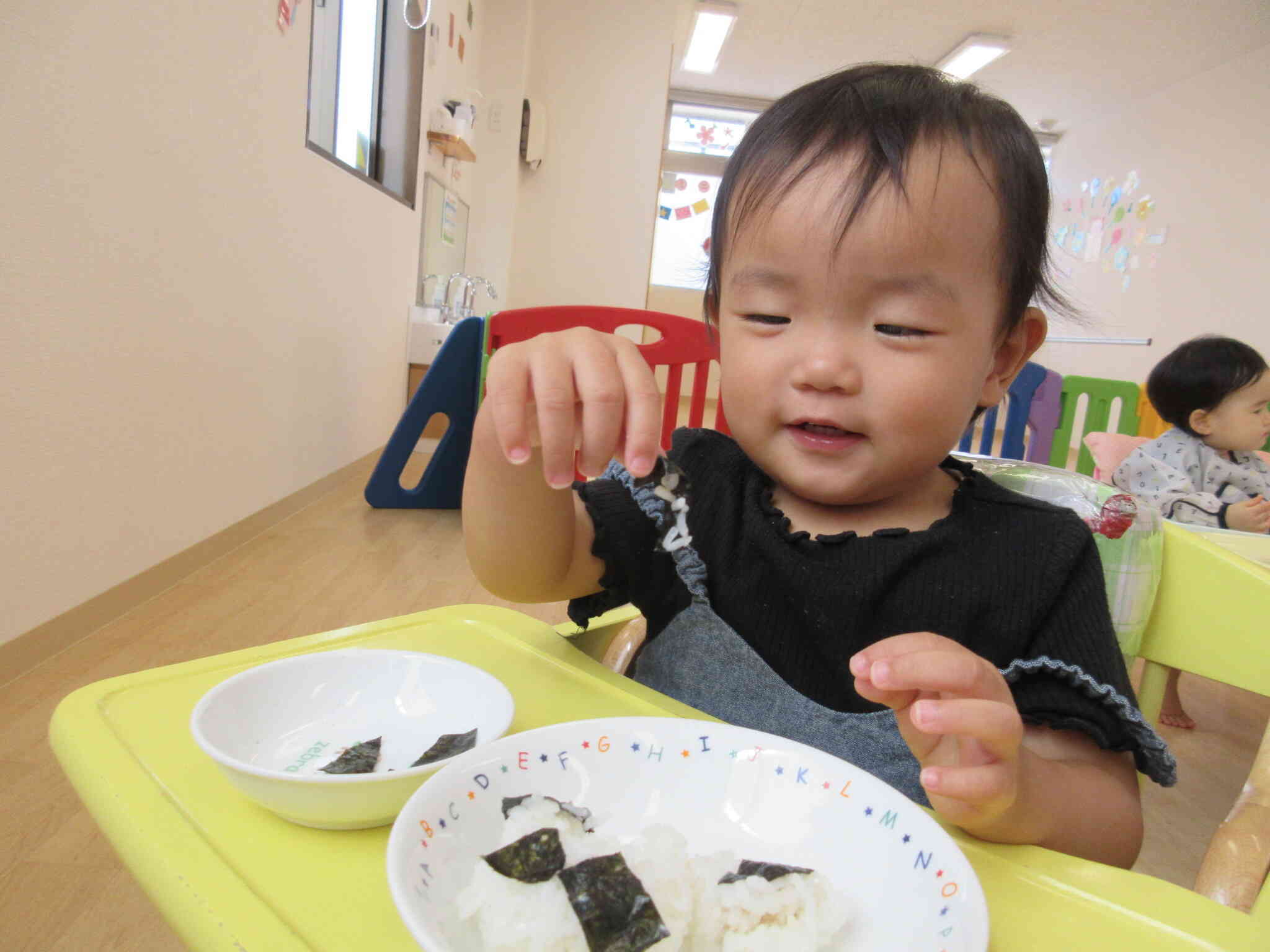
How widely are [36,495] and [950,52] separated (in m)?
6.64

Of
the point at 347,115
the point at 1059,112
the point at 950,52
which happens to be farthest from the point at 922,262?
the point at 1059,112

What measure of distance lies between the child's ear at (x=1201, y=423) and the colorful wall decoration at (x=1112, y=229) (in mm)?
4457

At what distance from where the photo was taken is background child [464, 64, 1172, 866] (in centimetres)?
63

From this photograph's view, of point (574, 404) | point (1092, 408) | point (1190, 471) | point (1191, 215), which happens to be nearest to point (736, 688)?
point (574, 404)

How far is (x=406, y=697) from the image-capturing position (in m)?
0.52

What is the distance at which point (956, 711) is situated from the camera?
0.39m

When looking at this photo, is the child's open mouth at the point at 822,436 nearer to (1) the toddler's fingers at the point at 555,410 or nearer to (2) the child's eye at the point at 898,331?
(2) the child's eye at the point at 898,331

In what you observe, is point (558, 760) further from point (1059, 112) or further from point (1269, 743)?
point (1059, 112)

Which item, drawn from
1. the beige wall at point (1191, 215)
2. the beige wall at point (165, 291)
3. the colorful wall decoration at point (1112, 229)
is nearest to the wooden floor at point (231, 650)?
the beige wall at point (165, 291)

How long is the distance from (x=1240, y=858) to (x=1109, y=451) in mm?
2657

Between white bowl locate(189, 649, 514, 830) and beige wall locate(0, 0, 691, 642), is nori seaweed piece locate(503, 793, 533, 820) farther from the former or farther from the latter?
beige wall locate(0, 0, 691, 642)

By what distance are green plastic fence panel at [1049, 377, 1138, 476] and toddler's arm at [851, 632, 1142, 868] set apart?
3078mm

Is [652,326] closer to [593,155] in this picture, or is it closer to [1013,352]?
[1013,352]

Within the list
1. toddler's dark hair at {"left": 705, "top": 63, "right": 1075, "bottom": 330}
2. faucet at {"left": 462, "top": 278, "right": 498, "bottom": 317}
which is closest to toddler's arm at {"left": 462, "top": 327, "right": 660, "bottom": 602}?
toddler's dark hair at {"left": 705, "top": 63, "right": 1075, "bottom": 330}
